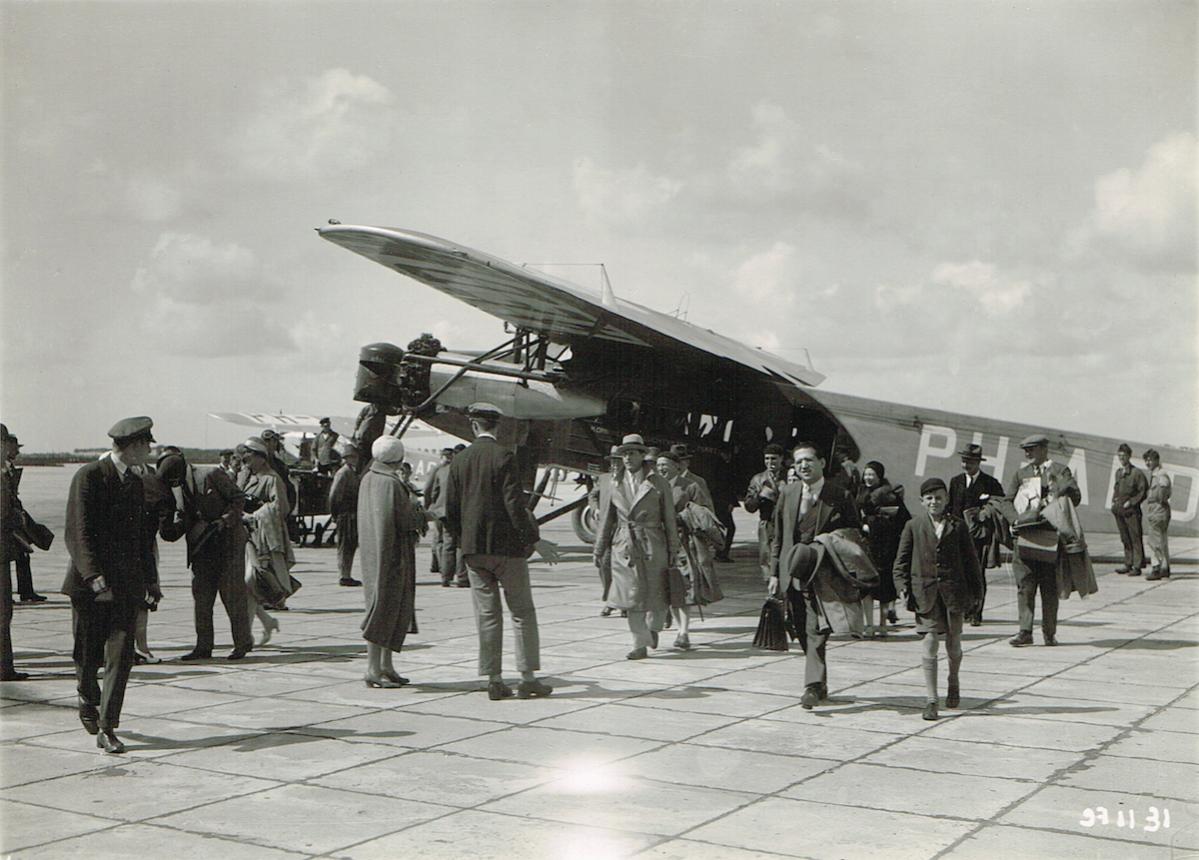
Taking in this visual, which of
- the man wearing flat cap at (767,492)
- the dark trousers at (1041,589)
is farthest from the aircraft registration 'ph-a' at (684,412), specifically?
the dark trousers at (1041,589)

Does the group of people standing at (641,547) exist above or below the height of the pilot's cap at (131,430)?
below

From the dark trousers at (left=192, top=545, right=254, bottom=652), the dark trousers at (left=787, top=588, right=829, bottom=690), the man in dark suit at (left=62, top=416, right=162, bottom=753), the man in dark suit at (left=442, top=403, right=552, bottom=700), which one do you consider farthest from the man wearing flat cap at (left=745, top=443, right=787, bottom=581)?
the man in dark suit at (left=62, top=416, right=162, bottom=753)

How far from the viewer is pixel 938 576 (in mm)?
7574

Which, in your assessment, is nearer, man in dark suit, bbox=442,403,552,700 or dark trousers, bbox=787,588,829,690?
dark trousers, bbox=787,588,829,690

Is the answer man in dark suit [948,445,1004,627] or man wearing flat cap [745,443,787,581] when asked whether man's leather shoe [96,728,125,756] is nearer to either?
man in dark suit [948,445,1004,627]

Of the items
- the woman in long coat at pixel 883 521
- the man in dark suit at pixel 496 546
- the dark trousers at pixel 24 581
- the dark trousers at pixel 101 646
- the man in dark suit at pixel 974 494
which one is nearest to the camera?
the dark trousers at pixel 101 646

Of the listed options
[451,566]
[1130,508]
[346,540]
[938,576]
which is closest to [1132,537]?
[1130,508]

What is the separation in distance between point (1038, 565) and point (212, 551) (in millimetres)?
7370

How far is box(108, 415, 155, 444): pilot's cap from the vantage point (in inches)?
265

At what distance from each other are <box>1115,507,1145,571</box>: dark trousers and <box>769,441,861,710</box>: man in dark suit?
11089 millimetres

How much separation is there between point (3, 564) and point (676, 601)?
212 inches

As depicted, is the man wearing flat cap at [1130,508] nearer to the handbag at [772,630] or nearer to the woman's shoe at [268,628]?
the handbag at [772,630]

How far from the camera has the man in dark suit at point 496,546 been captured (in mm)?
8172

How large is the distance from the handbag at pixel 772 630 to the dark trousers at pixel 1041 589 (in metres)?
3.63
